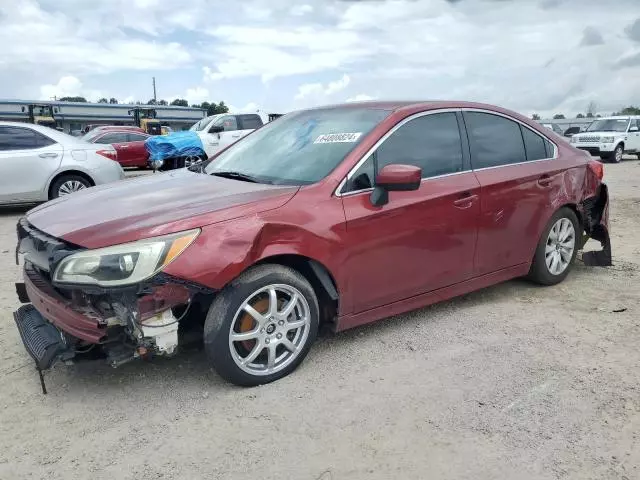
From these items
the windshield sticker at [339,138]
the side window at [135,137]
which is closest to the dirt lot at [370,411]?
the windshield sticker at [339,138]

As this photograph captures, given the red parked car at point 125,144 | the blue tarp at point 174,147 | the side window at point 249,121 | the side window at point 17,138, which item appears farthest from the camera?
the red parked car at point 125,144

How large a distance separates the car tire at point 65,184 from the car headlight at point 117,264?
684 cm

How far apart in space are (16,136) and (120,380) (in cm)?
699

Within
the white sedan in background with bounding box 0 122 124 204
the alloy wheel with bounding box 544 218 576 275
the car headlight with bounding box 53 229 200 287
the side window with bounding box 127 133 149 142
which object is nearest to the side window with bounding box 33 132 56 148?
the white sedan in background with bounding box 0 122 124 204

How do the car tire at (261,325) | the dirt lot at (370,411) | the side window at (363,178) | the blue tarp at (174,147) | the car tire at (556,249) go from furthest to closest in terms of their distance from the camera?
the blue tarp at (174,147), the car tire at (556,249), the side window at (363,178), the car tire at (261,325), the dirt lot at (370,411)

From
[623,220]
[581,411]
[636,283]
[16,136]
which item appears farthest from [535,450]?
[16,136]

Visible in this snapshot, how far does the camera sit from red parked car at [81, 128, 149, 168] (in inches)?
732

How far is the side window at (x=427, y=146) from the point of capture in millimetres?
3757

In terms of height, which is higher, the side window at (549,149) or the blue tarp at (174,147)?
the blue tarp at (174,147)

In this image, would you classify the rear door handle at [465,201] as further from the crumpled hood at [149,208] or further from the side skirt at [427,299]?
the crumpled hood at [149,208]

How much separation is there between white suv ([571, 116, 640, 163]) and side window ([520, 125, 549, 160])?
18.0 m

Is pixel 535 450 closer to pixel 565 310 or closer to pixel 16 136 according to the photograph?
pixel 565 310

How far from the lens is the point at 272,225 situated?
125 inches

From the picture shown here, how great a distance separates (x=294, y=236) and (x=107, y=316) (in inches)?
42.7
